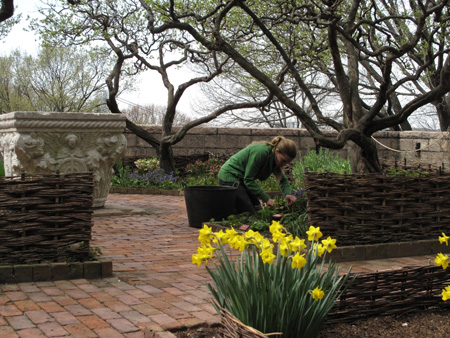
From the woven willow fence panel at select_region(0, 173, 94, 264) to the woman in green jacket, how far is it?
2.81 meters

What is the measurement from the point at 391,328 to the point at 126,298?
2012mm

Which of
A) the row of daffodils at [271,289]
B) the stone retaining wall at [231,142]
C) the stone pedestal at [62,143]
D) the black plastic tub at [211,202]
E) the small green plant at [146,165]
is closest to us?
the row of daffodils at [271,289]

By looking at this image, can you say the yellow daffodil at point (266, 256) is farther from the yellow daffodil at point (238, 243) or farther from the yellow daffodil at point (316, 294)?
the yellow daffodil at point (316, 294)

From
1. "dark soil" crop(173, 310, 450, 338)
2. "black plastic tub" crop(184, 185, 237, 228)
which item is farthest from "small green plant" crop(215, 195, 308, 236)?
"dark soil" crop(173, 310, 450, 338)

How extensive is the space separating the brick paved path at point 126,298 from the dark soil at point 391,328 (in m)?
0.26

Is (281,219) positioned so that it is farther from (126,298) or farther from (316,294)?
(316,294)

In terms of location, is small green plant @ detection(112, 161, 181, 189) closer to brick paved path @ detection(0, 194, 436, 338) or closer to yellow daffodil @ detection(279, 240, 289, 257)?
brick paved path @ detection(0, 194, 436, 338)

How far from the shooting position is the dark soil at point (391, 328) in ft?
10.6

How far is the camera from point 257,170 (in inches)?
291

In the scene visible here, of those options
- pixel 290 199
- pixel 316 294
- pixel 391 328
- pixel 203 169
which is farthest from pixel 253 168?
pixel 203 169

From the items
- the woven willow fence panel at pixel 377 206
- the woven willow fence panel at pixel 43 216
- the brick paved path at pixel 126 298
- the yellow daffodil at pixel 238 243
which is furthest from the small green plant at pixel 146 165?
the yellow daffodil at pixel 238 243

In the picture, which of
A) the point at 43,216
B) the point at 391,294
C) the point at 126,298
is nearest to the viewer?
the point at 391,294

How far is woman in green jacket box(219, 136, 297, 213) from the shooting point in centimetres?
706

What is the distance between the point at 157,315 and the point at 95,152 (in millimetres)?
5073
